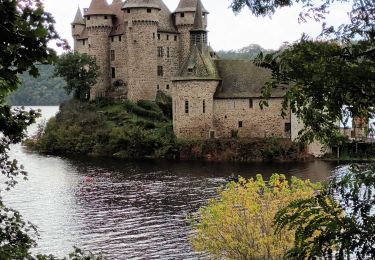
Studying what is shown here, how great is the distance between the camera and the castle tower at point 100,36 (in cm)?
6888

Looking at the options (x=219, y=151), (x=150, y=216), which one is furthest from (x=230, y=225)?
(x=219, y=151)

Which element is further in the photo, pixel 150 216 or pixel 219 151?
pixel 219 151

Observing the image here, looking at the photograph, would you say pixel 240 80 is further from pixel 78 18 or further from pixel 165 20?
pixel 78 18

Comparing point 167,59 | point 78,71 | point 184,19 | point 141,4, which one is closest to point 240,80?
point 167,59

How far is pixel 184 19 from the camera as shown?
6769 centimetres

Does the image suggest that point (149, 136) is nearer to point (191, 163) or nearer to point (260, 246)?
point (191, 163)

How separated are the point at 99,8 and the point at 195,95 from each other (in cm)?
1956

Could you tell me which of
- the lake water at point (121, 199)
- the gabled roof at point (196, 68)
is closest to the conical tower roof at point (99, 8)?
the gabled roof at point (196, 68)

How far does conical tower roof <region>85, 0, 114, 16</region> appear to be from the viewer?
68.5 metres

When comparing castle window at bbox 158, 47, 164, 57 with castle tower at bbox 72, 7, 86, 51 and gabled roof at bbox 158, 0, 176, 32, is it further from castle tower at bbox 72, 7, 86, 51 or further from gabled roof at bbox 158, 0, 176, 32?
castle tower at bbox 72, 7, 86, 51

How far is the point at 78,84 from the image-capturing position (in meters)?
67.2

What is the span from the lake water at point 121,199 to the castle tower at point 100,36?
1395 centimetres

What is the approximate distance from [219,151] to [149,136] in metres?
7.21

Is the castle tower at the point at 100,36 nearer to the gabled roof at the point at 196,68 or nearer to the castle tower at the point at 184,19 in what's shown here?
the castle tower at the point at 184,19
